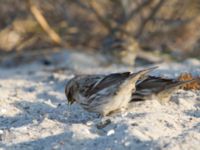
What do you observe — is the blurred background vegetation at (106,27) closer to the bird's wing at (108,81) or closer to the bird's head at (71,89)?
the bird's head at (71,89)

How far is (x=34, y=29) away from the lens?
18.8m

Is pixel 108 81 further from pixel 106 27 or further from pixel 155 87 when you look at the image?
pixel 106 27

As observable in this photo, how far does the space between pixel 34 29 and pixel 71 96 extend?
36.3ft

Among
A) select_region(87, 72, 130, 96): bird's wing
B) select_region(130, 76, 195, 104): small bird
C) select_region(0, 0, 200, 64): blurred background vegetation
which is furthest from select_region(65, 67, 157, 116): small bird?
select_region(0, 0, 200, 64): blurred background vegetation

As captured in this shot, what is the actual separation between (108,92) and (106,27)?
10728mm

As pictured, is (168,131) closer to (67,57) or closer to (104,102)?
(104,102)

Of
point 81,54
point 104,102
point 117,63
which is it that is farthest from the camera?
point 81,54

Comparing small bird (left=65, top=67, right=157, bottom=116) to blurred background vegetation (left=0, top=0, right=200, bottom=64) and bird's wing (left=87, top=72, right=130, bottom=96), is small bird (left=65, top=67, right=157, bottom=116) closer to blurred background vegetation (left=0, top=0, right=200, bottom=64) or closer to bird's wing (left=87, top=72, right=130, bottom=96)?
bird's wing (left=87, top=72, right=130, bottom=96)

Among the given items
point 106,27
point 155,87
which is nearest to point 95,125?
point 155,87

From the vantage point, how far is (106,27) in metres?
18.0

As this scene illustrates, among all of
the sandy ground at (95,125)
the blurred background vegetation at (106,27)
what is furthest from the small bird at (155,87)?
the blurred background vegetation at (106,27)

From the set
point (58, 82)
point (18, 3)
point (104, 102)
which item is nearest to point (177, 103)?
point (104, 102)

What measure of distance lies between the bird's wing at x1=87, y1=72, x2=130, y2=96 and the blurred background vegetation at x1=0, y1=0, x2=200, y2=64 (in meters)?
9.42

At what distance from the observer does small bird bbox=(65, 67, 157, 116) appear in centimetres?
723
